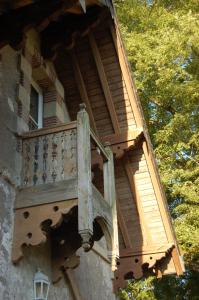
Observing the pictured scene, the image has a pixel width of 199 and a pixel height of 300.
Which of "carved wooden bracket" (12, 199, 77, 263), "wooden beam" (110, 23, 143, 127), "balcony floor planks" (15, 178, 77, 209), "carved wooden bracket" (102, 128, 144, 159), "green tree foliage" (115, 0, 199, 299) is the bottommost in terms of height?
"carved wooden bracket" (12, 199, 77, 263)

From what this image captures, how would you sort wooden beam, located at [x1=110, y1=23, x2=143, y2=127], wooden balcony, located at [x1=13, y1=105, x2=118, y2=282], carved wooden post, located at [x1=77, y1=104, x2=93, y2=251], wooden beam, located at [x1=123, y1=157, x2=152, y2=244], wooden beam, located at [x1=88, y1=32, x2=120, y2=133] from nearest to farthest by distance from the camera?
1. carved wooden post, located at [x1=77, y1=104, x2=93, y2=251]
2. wooden balcony, located at [x1=13, y1=105, x2=118, y2=282]
3. wooden beam, located at [x1=110, y1=23, x2=143, y2=127]
4. wooden beam, located at [x1=88, y1=32, x2=120, y2=133]
5. wooden beam, located at [x1=123, y1=157, x2=152, y2=244]

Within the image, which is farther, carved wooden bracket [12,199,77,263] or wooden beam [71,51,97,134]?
wooden beam [71,51,97,134]

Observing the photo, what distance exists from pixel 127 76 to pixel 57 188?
3851 millimetres

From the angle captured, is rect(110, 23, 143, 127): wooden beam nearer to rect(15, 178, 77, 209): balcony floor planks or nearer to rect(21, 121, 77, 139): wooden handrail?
rect(21, 121, 77, 139): wooden handrail

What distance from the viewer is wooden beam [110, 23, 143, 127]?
9.53 m

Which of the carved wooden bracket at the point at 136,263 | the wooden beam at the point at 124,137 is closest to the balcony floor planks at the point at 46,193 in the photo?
the wooden beam at the point at 124,137

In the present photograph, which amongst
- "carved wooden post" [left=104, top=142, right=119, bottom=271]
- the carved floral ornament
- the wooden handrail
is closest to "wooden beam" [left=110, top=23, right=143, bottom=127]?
"carved wooden post" [left=104, top=142, right=119, bottom=271]

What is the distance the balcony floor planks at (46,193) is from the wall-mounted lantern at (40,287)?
3.28 feet

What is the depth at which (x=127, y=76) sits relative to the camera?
962cm

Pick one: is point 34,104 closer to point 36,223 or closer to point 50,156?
point 50,156

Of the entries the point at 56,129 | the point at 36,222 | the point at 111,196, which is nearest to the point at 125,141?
the point at 111,196

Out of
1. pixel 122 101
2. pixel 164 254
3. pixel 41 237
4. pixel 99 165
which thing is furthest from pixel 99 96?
pixel 41 237

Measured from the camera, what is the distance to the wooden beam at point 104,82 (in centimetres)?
979

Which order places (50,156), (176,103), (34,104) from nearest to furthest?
(50,156) → (34,104) → (176,103)
